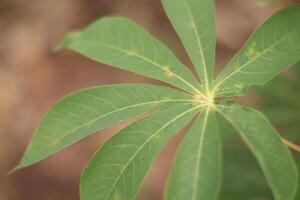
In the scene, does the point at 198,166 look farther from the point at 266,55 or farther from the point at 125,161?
the point at 266,55

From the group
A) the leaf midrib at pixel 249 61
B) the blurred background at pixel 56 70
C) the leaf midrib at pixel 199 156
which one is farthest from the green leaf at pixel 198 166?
the blurred background at pixel 56 70

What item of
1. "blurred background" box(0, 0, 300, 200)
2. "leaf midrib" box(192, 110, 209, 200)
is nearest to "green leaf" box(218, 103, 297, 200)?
"leaf midrib" box(192, 110, 209, 200)

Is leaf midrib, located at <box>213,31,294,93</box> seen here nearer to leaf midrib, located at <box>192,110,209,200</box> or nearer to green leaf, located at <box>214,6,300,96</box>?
green leaf, located at <box>214,6,300,96</box>

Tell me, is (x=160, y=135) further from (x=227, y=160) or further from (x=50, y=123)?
(x=227, y=160)

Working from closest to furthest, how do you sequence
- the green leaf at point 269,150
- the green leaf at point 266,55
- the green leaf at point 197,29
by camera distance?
the green leaf at point 269,150 → the green leaf at point 266,55 → the green leaf at point 197,29

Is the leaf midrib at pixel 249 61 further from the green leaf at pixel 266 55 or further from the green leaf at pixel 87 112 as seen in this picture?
the green leaf at pixel 87 112

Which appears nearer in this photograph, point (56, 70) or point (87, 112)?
point (87, 112)

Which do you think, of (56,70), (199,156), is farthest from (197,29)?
(56,70)
